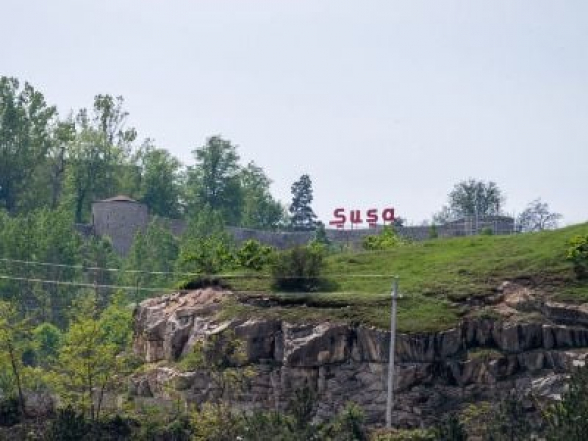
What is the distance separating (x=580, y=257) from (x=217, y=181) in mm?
65184

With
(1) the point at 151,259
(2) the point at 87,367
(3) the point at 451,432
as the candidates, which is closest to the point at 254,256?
(2) the point at 87,367

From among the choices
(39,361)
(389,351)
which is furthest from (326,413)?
(39,361)

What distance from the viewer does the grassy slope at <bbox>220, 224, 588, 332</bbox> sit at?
4844 cm

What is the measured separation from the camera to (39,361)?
7956cm

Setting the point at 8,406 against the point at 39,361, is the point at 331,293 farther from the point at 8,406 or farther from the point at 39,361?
the point at 39,361

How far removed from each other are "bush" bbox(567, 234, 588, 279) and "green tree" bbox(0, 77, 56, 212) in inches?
2430

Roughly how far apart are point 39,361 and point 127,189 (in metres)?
33.1

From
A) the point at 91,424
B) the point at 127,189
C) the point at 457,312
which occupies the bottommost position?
→ the point at 91,424

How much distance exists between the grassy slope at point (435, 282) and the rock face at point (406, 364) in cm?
64

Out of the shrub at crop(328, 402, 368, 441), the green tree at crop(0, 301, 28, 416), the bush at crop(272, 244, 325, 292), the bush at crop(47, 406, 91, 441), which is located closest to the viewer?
the shrub at crop(328, 402, 368, 441)

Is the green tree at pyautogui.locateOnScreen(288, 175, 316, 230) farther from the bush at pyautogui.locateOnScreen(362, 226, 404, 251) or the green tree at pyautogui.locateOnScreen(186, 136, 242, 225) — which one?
the bush at pyautogui.locateOnScreen(362, 226, 404, 251)

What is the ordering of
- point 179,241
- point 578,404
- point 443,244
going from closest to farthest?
point 578,404, point 443,244, point 179,241

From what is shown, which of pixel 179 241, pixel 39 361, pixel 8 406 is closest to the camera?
pixel 8 406

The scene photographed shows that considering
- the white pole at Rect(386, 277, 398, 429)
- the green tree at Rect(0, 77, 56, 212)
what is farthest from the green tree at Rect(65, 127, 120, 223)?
the white pole at Rect(386, 277, 398, 429)
